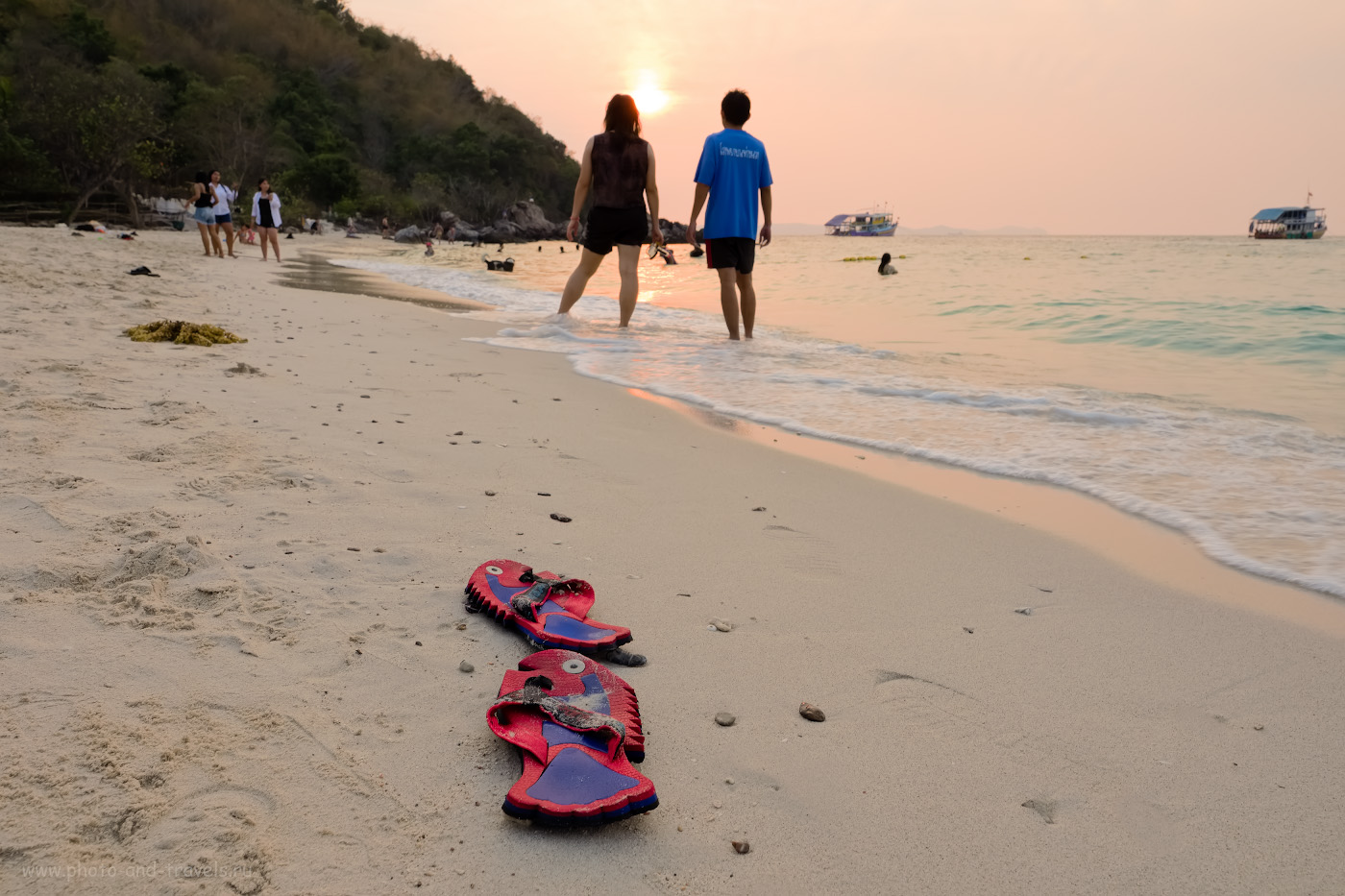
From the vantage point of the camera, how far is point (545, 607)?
1.72 m

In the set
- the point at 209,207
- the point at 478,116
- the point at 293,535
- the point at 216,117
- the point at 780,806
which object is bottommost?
the point at 780,806

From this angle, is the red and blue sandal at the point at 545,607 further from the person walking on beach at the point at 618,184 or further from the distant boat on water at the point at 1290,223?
the distant boat on water at the point at 1290,223

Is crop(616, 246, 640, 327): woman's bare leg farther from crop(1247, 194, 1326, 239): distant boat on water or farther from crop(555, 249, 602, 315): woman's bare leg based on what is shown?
crop(1247, 194, 1326, 239): distant boat on water

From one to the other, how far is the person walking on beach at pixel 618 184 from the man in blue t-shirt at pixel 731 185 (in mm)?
467

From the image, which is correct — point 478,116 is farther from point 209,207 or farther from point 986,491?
point 986,491

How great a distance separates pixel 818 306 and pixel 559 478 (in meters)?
8.79

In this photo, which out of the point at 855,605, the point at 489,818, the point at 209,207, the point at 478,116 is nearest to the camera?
the point at 489,818

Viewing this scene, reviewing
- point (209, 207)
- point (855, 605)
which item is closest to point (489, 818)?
point (855, 605)

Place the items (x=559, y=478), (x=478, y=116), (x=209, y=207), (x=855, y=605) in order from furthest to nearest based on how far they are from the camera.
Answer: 1. (x=478, y=116)
2. (x=209, y=207)
3. (x=559, y=478)
4. (x=855, y=605)

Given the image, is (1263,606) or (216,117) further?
(216,117)

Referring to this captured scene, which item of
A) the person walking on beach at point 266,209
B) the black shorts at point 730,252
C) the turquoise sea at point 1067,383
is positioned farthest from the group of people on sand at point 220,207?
the black shorts at point 730,252

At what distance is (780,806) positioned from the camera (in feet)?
4.09

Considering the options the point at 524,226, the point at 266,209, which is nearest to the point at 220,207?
the point at 266,209

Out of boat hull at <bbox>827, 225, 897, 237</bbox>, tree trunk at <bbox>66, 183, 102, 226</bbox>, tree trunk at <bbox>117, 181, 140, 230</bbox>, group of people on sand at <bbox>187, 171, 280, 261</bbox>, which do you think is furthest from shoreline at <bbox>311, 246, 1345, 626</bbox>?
boat hull at <bbox>827, 225, 897, 237</bbox>
